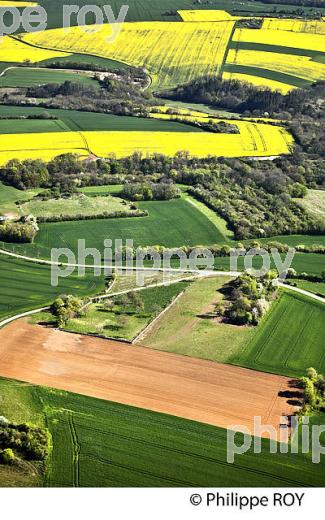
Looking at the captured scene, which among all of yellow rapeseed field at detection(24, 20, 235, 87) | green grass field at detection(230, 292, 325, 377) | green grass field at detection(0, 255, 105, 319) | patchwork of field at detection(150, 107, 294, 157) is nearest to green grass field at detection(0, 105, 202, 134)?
patchwork of field at detection(150, 107, 294, 157)

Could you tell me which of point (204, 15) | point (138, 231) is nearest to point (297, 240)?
point (138, 231)

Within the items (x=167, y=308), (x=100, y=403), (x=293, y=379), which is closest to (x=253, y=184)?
(x=167, y=308)

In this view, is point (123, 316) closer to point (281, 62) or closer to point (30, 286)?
point (30, 286)

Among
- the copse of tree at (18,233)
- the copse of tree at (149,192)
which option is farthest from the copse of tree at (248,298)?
the copse of tree at (149,192)

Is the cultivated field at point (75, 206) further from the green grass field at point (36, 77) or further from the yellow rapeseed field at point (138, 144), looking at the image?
the green grass field at point (36, 77)

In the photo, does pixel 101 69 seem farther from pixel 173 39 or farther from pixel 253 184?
pixel 253 184

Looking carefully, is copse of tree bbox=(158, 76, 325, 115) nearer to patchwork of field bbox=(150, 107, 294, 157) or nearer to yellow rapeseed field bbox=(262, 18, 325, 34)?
patchwork of field bbox=(150, 107, 294, 157)
